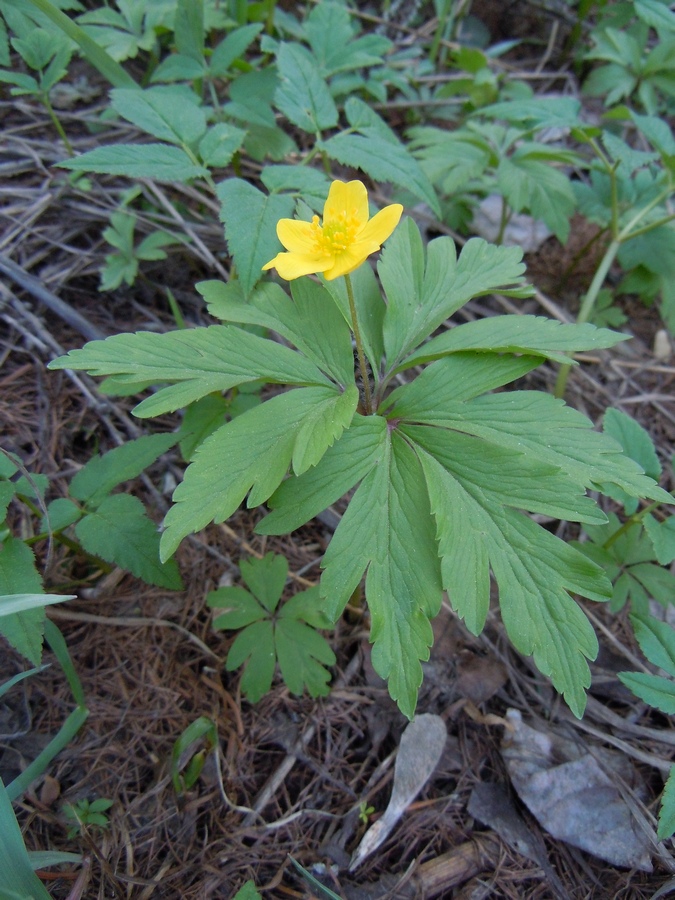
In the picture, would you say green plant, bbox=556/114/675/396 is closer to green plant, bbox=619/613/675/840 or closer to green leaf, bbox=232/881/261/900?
green plant, bbox=619/613/675/840

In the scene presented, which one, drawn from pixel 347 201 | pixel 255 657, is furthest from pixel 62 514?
pixel 347 201

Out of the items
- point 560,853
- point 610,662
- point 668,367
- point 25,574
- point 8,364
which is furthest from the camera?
point 668,367

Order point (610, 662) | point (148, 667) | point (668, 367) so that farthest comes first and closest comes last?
point (668, 367), point (610, 662), point (148, 667)

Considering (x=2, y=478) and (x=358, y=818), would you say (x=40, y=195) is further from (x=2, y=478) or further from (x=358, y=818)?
(x=358, y=818)

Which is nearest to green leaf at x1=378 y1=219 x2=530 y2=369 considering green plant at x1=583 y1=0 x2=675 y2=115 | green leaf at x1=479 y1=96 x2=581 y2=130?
green leaf at x1=479 y1=96 x2=581 y2=130

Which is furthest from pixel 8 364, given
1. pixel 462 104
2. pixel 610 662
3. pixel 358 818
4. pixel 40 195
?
pixel 462 104

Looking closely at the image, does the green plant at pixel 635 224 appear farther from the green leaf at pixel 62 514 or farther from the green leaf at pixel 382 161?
the green leaf at pixel 62 514

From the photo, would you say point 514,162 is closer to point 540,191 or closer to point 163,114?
point 540,191
